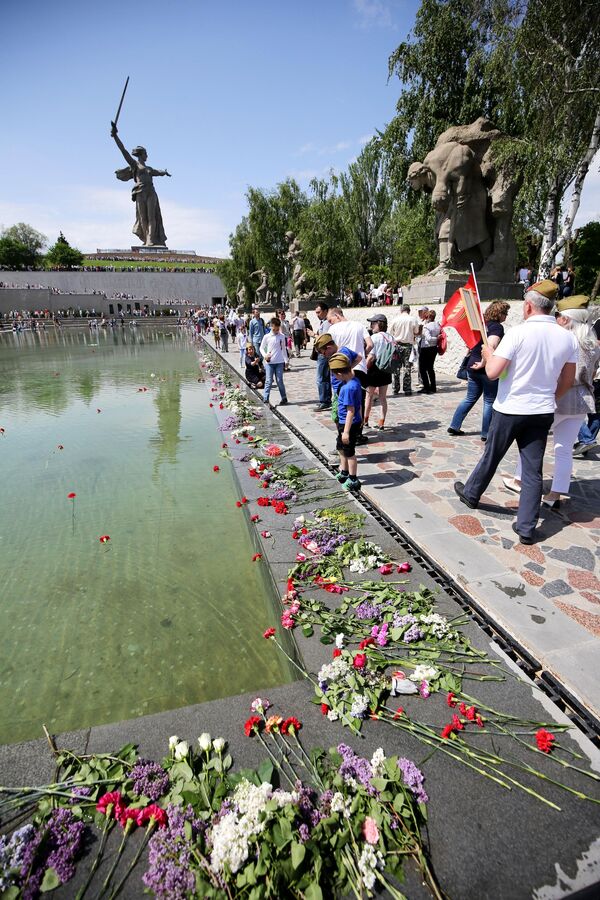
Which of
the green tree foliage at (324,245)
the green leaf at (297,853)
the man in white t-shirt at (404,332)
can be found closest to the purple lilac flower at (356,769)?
the green leaf at (297,853)

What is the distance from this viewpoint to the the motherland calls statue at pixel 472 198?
48.7 ft

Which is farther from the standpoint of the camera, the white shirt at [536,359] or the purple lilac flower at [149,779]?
the white shirt at [536,359]

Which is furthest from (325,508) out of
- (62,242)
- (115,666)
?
(62,242)

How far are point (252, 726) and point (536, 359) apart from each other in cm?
331

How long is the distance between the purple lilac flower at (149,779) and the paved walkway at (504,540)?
208 cm

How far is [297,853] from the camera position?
1.61m

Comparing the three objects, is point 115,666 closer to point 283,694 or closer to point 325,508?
point 283,694

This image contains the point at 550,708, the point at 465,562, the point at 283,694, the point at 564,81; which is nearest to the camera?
the point at 550,708

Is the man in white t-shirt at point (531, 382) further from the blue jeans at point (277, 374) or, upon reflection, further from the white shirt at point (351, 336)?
the blue jeans at point (277, 374)

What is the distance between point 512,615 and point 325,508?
80.5 inches

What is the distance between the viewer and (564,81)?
1456 centimetres

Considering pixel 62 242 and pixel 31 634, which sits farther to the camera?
pixel 62 242

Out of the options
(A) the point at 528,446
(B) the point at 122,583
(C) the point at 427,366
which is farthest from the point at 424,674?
(C) the point at 427,366

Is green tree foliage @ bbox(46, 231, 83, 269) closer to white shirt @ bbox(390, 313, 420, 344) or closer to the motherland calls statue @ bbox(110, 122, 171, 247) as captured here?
the motherland calls statue @ bbox(110, 122, 171, 247)
